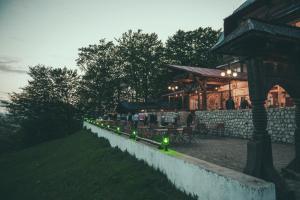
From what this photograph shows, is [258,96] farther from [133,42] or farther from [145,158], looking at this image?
[133,42]

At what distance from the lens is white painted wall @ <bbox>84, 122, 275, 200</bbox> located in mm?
3682

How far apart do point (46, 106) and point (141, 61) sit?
18.6 meters

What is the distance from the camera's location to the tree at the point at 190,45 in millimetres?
41219

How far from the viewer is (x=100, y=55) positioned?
164 ft

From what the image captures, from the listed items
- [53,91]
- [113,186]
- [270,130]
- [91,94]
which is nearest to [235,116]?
[270,130]

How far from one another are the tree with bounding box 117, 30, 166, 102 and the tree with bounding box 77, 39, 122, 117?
3.40 m

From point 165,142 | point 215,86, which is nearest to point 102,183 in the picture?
point 165,142

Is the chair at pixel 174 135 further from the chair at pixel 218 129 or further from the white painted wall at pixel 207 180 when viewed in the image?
the white painted wall at pixel 207 180

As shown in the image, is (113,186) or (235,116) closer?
(113,186)

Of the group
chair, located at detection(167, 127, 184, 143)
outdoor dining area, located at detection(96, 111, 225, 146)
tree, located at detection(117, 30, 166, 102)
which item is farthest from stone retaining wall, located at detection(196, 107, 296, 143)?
tree, located at detection(117, 30, 166, 102)

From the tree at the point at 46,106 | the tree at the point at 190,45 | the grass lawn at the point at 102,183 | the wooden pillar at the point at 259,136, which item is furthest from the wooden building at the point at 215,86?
the tree at the point at 46,106

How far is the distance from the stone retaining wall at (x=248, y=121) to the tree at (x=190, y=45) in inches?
934

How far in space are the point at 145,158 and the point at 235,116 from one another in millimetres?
8617

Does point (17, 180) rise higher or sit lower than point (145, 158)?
lower
